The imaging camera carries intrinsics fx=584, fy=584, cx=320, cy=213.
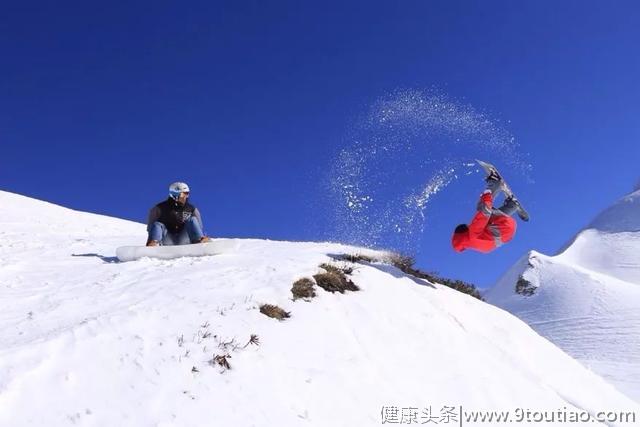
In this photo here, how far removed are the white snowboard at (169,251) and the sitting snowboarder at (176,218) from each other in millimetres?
834

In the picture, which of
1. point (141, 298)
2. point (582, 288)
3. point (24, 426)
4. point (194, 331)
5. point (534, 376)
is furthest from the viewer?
point (582, 288)

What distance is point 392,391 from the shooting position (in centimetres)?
711

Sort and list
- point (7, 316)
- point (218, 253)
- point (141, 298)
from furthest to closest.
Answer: point (218, 253)
point (141, 298)
point (7, 316)

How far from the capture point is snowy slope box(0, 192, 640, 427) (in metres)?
5.58

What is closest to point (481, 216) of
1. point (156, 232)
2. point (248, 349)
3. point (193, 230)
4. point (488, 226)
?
point (488, 226)

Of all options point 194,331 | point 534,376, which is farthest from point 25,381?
point 534,376

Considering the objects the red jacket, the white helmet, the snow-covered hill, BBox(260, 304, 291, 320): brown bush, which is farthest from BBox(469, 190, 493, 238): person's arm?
the snow-covered hill

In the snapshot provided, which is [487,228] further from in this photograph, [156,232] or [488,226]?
[156,232]

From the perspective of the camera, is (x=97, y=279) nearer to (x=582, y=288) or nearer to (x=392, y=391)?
(x=392, y=391)

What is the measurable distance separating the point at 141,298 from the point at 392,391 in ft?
12.0

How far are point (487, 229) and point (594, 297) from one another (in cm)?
7163

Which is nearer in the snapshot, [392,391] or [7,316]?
[392,391]

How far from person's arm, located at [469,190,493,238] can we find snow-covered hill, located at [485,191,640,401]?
1894 centimetres

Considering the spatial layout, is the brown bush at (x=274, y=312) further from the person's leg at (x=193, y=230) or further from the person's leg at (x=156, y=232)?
the person's leg at (x=156, y=232)
